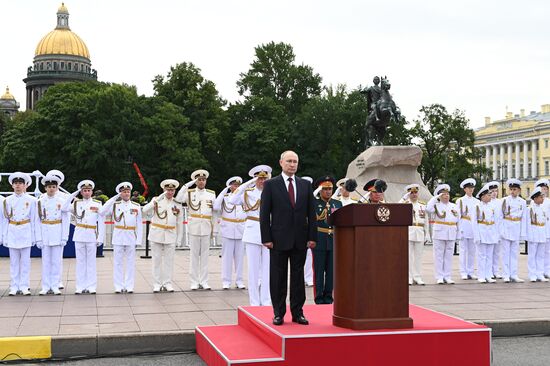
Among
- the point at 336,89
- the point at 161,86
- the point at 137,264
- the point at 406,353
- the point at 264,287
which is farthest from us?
the point at 336,89

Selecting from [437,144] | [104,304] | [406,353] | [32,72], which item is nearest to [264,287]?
[104,304]

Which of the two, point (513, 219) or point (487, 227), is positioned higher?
point (513, 219)

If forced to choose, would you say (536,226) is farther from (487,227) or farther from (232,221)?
(232,221)

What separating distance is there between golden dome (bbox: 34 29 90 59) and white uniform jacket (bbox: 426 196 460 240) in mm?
101547

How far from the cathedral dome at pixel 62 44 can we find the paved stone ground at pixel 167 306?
99.7m

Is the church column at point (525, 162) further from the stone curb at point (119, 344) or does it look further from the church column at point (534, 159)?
the stone curb at point (119, 344)

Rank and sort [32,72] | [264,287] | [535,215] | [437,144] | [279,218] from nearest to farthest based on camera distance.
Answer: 1. [279,218]
2. [264,287]
3. [535,215]
4. [437,144]
5. [32,72]

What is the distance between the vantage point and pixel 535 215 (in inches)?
594

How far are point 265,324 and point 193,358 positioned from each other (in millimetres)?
1143

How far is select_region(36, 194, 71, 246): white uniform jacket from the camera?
1220 cm

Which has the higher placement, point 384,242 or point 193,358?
point 384,242

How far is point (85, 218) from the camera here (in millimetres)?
12359

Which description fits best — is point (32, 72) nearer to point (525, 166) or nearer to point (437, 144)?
point (437, 144)

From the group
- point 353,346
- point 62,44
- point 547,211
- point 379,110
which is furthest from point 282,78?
point 62,44
